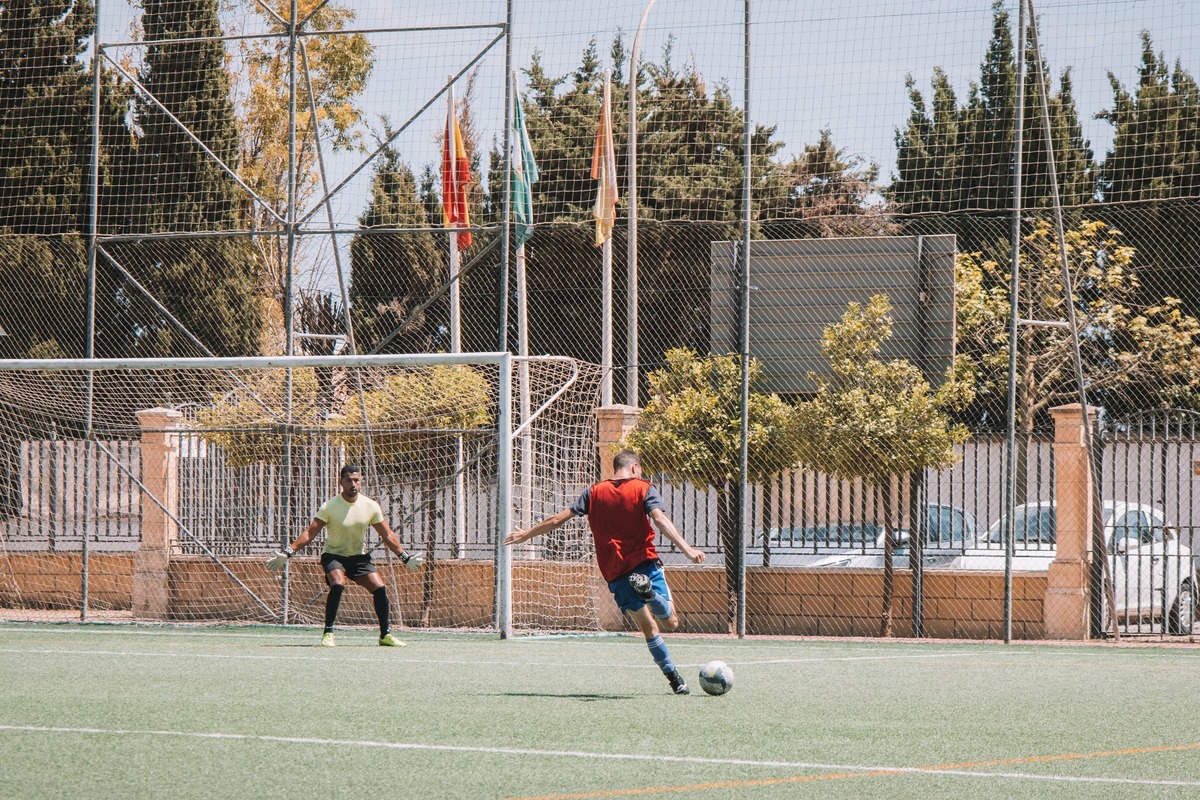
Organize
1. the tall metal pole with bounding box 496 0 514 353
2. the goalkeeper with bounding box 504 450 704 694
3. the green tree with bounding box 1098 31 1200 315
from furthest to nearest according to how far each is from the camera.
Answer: the green tree with bounding box 1098 31 1200 315
the tall metal pole with bounding box 496 0 514 353
the goalkeeper with bounding box 504 450 704 694

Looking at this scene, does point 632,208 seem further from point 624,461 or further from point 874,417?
point 624,461

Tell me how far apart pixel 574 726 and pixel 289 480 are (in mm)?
11037

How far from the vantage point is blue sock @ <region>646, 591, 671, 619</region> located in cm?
1030

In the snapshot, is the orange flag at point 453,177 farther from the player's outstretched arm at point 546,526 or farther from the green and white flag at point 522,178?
the player's outstretched arm at point 546,526

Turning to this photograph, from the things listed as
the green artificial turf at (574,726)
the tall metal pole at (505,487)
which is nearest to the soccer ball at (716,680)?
the green artificial turf at (574,726)

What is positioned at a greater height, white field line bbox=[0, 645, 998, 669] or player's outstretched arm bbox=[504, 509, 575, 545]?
player's outstretched arm bbox=[504, 509, 575, 545]

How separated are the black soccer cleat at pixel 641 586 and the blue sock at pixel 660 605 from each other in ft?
0.12

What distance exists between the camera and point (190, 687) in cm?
1043

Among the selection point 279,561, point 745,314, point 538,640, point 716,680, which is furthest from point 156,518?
point 716,680

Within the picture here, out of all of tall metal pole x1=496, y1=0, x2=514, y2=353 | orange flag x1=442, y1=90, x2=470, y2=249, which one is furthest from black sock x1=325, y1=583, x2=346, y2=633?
orange flag x1=442, y1=90, x2=470, y2=249

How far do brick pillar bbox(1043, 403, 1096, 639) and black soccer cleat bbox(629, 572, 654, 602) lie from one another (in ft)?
27.0

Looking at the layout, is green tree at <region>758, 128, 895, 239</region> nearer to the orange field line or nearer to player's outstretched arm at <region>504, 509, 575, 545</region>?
player's outstretched arm at <region>504, 509, 575, 545</region>

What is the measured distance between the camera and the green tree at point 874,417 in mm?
17875

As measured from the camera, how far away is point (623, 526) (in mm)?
10336
